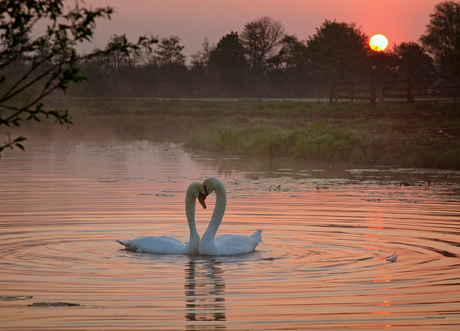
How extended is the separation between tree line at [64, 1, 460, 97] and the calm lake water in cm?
6442

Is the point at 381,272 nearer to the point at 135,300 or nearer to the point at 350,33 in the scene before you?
the point at 135,300

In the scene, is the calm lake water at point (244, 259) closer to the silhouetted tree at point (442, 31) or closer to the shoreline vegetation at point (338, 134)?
the shoreline vegetation at point (338, 134)

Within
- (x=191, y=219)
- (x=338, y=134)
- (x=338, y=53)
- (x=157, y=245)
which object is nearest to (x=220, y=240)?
(x=191, y=219)

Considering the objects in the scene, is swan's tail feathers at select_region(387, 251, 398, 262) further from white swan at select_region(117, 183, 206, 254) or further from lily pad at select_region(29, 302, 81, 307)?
lily pad at select_region(29, 302, 81, 307)

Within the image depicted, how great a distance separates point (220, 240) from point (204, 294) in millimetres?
2429

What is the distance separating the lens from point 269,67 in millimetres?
90812

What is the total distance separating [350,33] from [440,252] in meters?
93.4

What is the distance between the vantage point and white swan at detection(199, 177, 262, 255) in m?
8.92

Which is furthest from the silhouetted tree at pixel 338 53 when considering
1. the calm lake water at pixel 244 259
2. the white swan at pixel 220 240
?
the white swan at pixel 220 240

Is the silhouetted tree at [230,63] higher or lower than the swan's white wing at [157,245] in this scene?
higher

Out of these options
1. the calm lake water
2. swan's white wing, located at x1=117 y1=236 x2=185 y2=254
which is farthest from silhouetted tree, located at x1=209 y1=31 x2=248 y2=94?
swan's white wing, located at x1=117 y1=236 x2=185 y2=254

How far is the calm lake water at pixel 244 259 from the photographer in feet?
19.6

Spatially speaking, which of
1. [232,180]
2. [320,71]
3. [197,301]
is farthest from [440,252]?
[320,71]

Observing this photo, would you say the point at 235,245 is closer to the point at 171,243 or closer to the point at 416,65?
the point at 171,243
